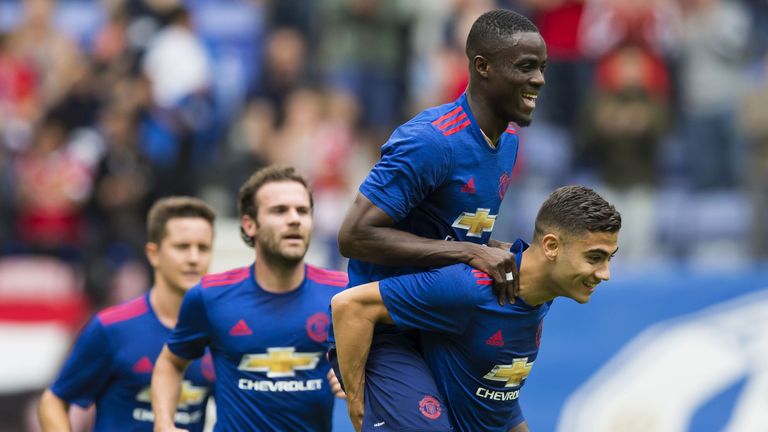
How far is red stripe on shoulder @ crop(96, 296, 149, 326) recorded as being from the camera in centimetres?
735

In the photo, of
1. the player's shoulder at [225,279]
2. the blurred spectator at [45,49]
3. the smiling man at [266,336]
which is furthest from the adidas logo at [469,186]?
the blurred spectator at [45,49]

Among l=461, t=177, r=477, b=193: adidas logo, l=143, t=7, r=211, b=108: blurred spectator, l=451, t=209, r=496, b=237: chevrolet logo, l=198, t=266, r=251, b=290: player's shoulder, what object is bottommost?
l=198, t=266, r=251, b=290: player's shoulder

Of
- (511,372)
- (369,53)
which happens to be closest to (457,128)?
(511,372)

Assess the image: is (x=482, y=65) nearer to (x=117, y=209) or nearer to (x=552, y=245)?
(x=552, y=245)

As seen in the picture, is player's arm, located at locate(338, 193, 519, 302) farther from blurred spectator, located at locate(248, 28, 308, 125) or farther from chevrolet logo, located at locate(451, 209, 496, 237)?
blurred spectator, located at locate(248, 28, 308, 125)

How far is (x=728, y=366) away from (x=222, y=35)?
287 inches

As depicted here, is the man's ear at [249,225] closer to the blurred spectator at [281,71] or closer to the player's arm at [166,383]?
the player's arm at [166,383]

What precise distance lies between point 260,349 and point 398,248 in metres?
1.59

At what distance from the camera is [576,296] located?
213 inches

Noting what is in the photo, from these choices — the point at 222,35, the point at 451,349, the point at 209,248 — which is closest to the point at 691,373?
the point at 209,248

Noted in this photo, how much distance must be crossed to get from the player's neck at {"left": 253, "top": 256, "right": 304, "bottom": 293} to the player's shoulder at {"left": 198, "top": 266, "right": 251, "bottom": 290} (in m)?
0.08

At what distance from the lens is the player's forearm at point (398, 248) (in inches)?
211

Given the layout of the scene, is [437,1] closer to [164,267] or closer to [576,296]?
[164,267]

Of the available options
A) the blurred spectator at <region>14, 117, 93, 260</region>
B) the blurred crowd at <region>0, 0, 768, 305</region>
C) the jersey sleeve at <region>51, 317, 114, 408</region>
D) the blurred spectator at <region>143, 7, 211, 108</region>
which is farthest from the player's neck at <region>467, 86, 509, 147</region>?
the blurred spectator at <region>143, 7, 211, 108</region>
